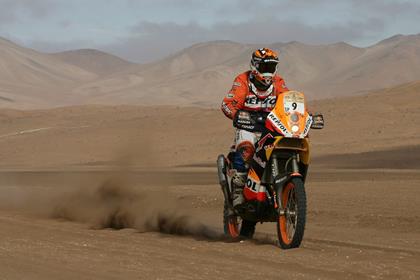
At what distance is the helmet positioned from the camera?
10250 mm

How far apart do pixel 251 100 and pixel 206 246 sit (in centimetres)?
175

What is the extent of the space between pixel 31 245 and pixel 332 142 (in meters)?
35.6

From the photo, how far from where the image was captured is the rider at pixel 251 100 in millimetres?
10250

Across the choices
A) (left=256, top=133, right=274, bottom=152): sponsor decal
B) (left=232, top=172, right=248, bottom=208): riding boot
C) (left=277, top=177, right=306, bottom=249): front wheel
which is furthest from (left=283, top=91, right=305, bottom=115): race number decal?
(left=232, top=172, right=248, bottom=208): riding boot

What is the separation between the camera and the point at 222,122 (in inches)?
2167

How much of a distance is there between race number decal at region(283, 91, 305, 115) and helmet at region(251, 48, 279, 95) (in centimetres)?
61

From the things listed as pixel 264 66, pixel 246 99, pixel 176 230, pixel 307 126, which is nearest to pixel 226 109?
pixel 246 99

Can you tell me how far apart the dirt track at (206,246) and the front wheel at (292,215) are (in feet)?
0.50

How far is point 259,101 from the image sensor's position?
1043cm

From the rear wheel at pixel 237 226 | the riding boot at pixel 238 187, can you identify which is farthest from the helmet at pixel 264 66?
the rear wheel at pixel 237 226

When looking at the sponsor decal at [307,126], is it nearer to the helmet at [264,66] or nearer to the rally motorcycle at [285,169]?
the rally motorcycle at [285,169]

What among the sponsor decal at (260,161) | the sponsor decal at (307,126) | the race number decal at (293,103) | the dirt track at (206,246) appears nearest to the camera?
the dirt track at (206,246)

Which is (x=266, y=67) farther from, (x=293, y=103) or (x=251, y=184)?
(x=251, y=184)

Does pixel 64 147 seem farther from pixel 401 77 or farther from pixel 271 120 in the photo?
pixel 401 77
